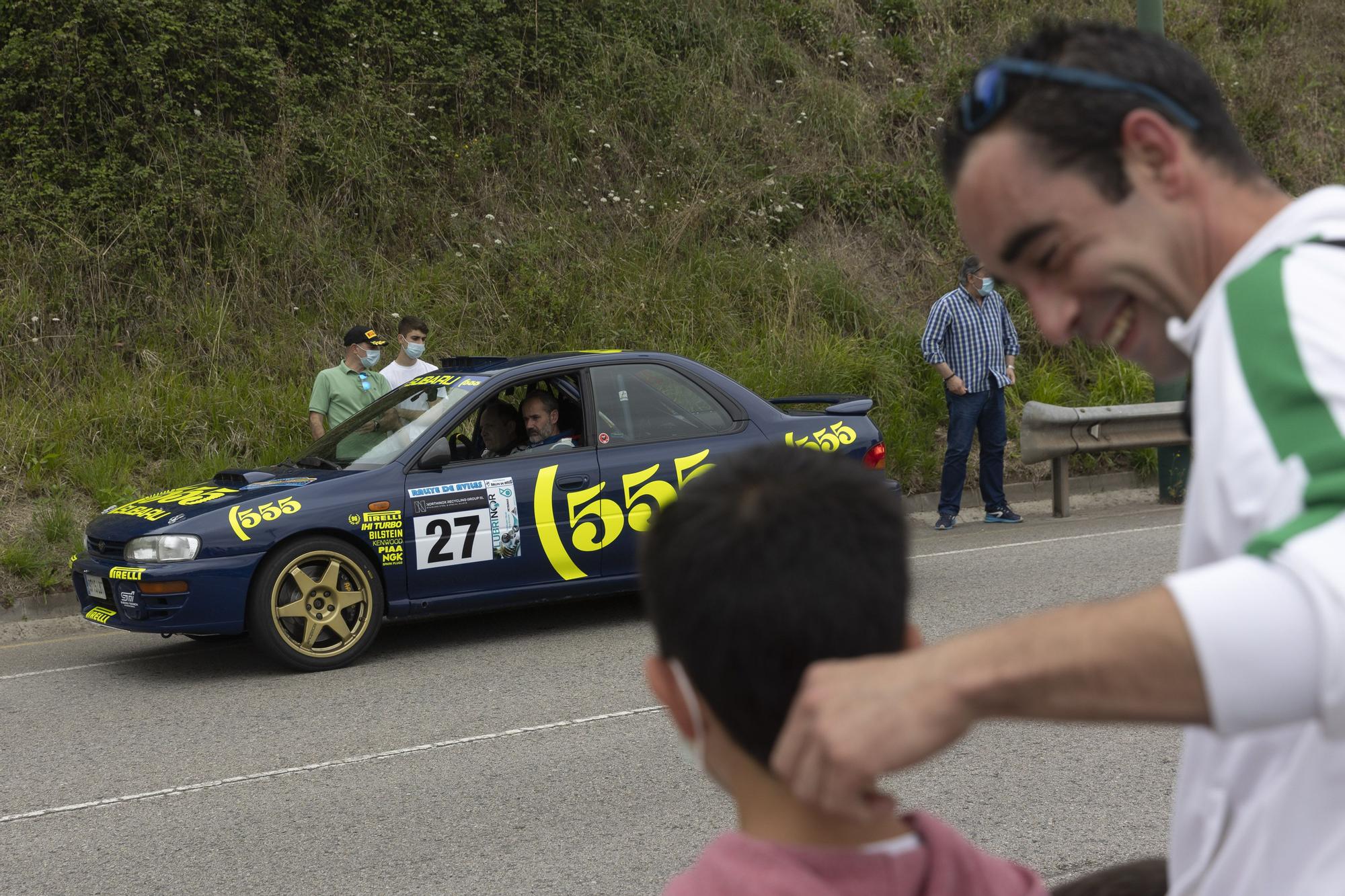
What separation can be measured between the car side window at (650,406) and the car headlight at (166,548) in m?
2.37

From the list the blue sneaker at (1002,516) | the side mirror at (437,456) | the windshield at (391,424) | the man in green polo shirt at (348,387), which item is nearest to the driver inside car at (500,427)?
the windshield at (391,424)

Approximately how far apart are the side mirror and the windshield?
12cm

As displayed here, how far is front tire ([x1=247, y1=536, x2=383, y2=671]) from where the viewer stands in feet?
24.2

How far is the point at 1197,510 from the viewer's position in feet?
4.03

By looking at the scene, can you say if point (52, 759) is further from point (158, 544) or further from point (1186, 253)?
point (1186, 253)

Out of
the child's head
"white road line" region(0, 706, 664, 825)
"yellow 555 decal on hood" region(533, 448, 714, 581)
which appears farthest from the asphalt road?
the child's head

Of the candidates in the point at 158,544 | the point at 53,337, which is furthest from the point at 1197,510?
the point at 53,337

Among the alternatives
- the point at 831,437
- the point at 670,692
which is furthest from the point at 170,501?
the point at 670,692

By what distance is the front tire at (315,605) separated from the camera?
736cm

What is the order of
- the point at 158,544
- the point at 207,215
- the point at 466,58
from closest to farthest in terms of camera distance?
the point at 158,544 < the point at 207,215 < the point at 466,58

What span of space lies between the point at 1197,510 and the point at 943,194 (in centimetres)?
1783

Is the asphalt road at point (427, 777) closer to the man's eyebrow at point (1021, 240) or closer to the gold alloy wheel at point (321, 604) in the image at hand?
the gold alloy wheel at point (321, 604)

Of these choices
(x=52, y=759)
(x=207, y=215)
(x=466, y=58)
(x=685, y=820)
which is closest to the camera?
(x=685, y=820)

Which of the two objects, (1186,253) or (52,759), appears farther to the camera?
(52,759)
